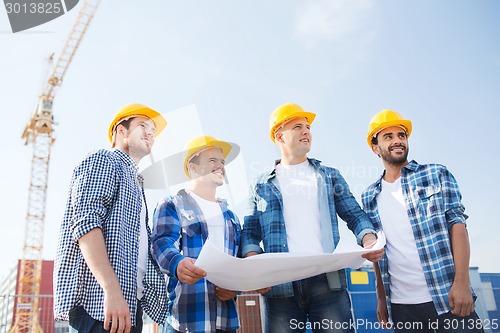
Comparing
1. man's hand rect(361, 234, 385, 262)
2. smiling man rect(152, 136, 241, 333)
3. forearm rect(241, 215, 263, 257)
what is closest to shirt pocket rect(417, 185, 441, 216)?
man's hand rect(361, 234, 385, 262)

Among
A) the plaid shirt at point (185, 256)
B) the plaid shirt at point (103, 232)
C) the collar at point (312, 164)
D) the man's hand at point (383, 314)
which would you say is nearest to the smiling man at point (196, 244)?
the plaid shirt at point (185, 256)

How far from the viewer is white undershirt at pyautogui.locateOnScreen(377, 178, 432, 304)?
10.9 feet

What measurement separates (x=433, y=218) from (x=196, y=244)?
5.99 ft

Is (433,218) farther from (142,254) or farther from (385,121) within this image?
(142,254)

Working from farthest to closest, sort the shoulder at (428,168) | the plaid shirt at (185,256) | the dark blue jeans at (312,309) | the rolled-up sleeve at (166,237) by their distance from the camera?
the shoulder at (428,168) < the dark blue jeans at (312,309) < the plaid shirt at (185,256) < the rolled-up sleeve at (166,237)

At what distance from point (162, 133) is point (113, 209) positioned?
53.5 inches

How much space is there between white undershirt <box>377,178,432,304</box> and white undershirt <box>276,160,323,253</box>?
0.68 m

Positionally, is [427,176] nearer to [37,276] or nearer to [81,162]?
[81,162]

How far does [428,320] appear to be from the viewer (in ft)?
10.6

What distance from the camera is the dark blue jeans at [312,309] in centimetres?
301

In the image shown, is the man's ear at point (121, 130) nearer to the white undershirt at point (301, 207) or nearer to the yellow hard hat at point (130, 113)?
the yellow hard hat at point (130, 113)

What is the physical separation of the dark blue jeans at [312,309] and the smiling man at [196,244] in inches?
12.5

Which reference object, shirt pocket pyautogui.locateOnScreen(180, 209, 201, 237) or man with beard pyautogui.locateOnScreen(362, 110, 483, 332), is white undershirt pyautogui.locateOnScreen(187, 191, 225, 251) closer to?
shirt pocket pyautogui.locateOnScreen(180, 209, 201, 237)

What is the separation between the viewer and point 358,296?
566 inches
